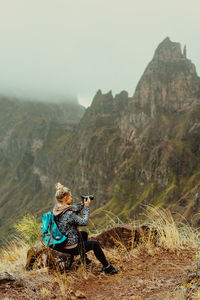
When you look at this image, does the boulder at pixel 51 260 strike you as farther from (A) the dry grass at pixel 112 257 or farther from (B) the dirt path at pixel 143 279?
(B) the dirt path at pixel 143 279

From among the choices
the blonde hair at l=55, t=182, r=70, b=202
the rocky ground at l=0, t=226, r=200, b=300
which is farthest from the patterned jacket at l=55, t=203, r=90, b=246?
the rocky ground at l=0, t=226, r=200, b=300

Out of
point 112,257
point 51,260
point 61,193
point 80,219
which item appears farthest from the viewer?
point 112,257

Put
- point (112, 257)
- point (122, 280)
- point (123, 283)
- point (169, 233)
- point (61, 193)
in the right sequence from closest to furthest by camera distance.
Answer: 1. point (123, 283)
2. point (122, 280)
3. point (61, 193)
4. point (112, 257)
5. point (169, 233)

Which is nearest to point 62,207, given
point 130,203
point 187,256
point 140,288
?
point 140,288

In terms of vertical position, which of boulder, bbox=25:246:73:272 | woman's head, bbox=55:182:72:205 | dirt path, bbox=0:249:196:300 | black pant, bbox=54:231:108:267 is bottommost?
dirt path, bbox=0:249:196:300

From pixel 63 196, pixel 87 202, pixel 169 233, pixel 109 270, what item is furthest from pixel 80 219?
pixel 169 233

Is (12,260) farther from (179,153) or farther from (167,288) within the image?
(179,153)

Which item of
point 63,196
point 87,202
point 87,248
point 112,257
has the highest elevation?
point 63,196

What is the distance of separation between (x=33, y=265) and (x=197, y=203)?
13391cm

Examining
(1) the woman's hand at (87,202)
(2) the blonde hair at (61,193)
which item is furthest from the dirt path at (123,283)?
(2) the blonde hair at (61,193)

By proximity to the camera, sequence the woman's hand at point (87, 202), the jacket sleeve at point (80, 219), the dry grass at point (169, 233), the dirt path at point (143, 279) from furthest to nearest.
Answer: the dry grass at point (169, 233) → the woman's hand at point (87, 202) → the jacket sleeve at point (80, 219) → the dirt path at point (143, 279)

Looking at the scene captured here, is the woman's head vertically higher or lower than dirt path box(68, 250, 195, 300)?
higher

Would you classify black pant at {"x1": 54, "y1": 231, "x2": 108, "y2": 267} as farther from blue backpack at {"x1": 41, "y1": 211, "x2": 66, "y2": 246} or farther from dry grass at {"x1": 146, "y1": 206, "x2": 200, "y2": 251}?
dry grass at {"x1": 146, "y1": 206, "x2": 200, "y2": 251}

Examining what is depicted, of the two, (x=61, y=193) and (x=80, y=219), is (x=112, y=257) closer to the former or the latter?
(x=80, y=219)
